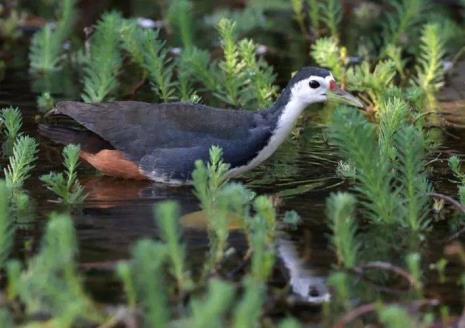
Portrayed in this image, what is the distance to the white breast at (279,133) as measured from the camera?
8.00 m

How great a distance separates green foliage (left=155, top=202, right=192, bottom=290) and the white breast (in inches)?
91.7

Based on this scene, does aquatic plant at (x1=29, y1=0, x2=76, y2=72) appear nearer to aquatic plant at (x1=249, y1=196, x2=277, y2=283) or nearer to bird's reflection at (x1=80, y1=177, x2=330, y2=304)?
bird's reflection at (x1=80, y1=177, x2=330, y2=304)

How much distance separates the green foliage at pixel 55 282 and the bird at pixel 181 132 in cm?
266

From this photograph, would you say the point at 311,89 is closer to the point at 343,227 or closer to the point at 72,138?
the point at 72,138

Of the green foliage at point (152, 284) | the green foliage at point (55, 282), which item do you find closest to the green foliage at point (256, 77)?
the green foliage at point (55, 282)

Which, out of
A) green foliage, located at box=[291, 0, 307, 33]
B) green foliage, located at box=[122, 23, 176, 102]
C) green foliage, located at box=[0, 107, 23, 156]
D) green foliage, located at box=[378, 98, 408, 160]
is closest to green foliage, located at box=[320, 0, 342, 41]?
green foliage, located at box=[291, 0, 307, 33]

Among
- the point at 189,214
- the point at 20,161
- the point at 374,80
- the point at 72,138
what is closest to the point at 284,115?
the point at 189,214

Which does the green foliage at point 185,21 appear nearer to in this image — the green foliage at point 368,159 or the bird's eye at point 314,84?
the bird's eye at point 314,84

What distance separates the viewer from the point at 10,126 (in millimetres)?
7922

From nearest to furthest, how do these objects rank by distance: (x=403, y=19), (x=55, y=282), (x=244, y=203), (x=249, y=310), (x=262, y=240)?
(x=249, y=310), (x=55, y=282), (x=262, y=240), (x=244, y=203), (x=403, y=19)

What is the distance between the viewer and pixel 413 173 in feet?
21.7

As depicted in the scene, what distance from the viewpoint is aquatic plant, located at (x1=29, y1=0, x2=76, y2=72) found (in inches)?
407

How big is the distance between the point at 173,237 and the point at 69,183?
1951 millimetres

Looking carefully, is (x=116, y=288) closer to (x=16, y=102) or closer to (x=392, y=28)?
(x=16, y=102)
